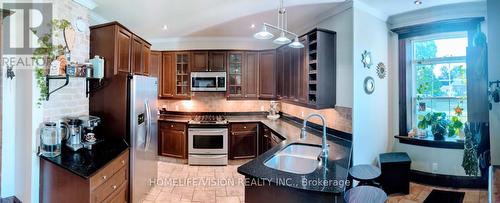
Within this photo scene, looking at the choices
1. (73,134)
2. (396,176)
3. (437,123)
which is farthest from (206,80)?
(437,123)

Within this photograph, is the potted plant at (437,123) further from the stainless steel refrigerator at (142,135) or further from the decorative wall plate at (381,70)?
the stainless steel refrigerator at (142,135)

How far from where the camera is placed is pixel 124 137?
9.24ft

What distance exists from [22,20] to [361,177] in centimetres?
361

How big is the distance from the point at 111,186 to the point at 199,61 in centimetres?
317

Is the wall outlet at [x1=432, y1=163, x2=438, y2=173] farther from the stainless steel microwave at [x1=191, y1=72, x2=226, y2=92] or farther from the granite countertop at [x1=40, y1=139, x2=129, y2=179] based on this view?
the granite countertop at [x1=40, y1=139, x2=129, y2=179]

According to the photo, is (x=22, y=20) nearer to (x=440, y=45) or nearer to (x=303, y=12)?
(x=303, y=12)

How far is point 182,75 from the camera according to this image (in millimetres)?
4914

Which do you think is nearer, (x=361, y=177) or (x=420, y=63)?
(x=361, y=177)

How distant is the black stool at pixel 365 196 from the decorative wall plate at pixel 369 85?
58.8 inches

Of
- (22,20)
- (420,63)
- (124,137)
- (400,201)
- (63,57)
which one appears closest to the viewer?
(22,20)

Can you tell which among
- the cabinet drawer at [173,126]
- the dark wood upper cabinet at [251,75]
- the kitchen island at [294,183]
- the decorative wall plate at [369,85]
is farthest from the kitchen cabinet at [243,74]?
the kitchen island at [294,183]

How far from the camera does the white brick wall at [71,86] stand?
2305mm

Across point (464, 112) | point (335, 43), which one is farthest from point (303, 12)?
point (464, 112)

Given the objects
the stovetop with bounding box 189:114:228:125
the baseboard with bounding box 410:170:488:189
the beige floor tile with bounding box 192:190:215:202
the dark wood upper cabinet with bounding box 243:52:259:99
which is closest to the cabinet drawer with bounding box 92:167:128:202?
the beige floor tile with bounding box 192:190:215:202
